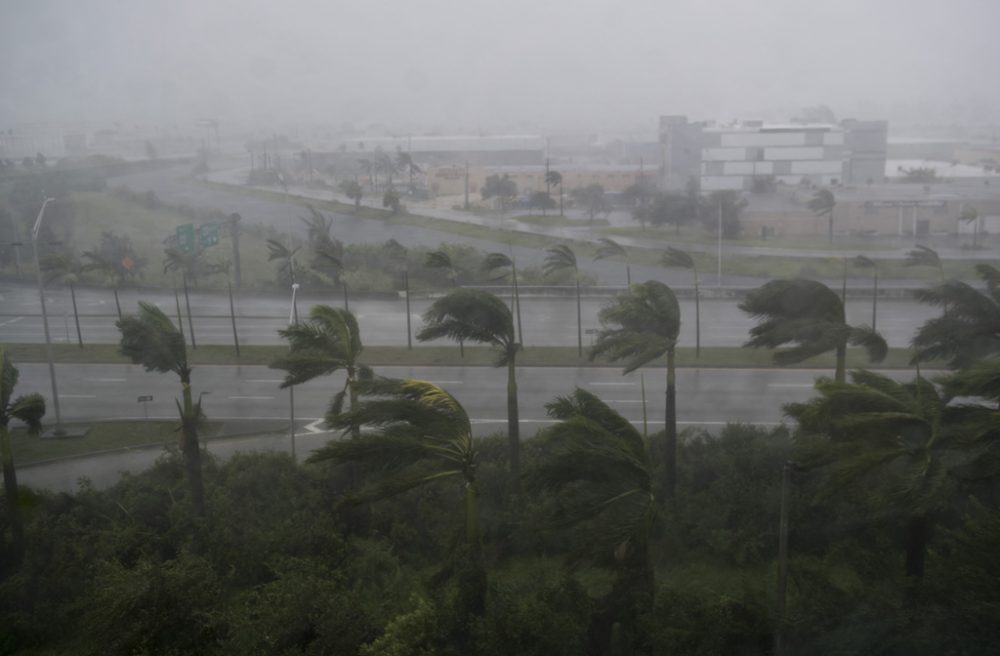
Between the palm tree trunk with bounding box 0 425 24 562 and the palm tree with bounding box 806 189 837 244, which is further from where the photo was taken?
the palm tree with bounding box 806 189 837 244

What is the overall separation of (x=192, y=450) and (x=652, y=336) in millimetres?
3431

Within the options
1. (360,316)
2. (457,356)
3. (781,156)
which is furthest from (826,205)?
(360,316)

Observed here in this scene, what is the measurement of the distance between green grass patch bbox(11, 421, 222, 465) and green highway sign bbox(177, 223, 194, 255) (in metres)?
6.54

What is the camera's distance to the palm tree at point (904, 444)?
4500 millimetres

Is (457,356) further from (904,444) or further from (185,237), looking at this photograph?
(185,237)

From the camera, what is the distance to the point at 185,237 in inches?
593

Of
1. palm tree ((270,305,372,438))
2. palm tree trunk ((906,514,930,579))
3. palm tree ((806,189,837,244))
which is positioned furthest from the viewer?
palm tree ((806,189,837,244))

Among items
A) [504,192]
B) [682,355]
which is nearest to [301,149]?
[504,192]

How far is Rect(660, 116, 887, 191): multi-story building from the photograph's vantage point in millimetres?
17969

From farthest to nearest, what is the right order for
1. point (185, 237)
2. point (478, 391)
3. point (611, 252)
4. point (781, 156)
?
point (781, 156) < point (185, 237) < point (611, 252) < point (478, 391)

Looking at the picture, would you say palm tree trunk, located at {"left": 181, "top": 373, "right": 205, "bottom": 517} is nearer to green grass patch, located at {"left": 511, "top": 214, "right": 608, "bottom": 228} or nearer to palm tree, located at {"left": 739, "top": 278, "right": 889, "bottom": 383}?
palm tree, located at {"left": 739, "top": 278, "right": 889, "bottom": 383}

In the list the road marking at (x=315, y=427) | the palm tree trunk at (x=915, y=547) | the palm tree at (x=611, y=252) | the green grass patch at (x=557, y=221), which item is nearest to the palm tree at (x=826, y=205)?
the palm tree at (x=611, y=252)

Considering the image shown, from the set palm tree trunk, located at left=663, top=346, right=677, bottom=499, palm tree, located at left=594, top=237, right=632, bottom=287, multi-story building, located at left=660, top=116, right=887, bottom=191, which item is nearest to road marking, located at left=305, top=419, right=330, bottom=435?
palm tree trunk, located at left=663, top=346, right=677, bottom=499

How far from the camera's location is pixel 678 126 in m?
20.3
